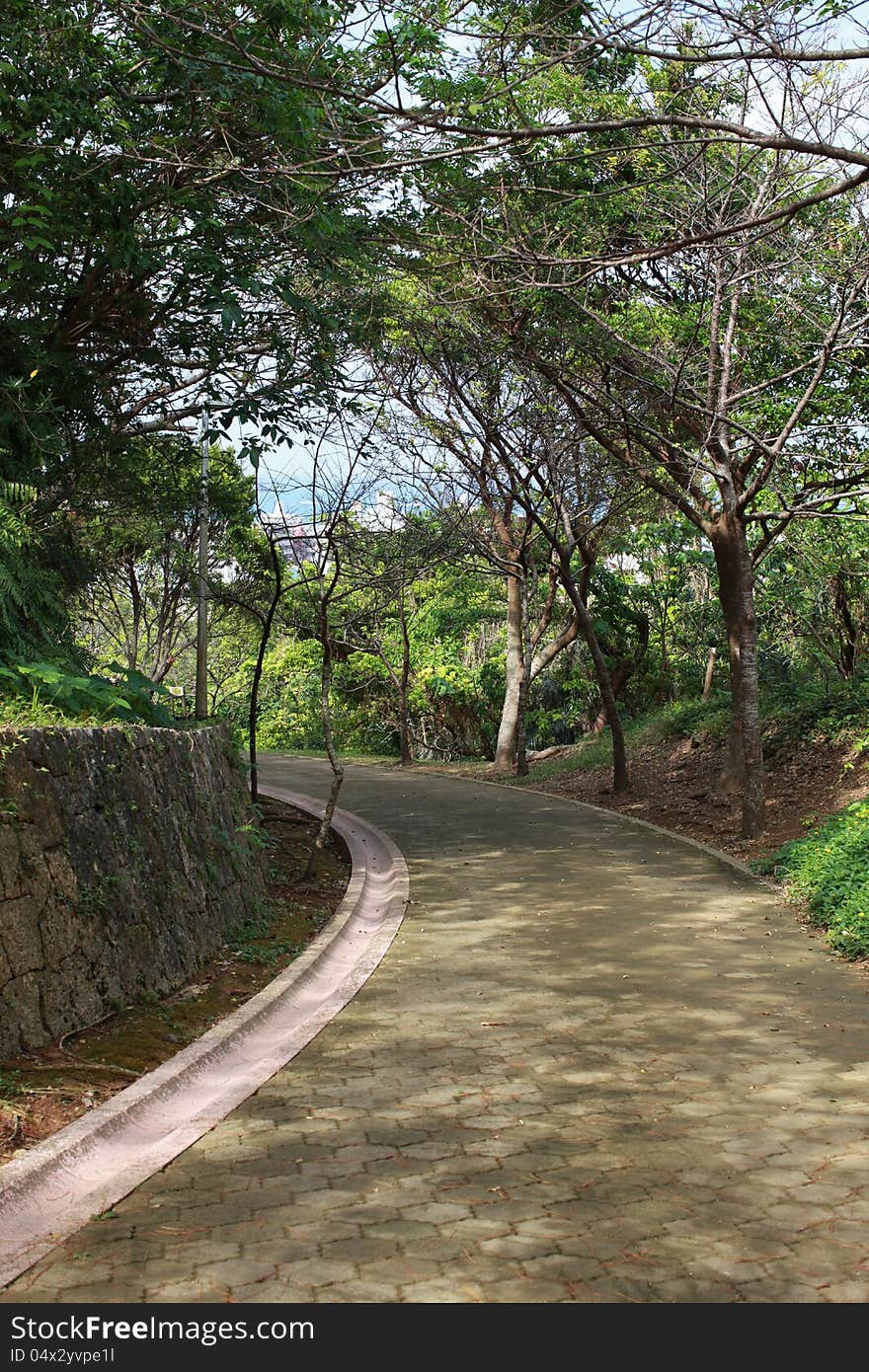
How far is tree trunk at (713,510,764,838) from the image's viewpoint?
14.2 m

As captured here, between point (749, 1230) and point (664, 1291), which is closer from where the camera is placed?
point (664, 1291)

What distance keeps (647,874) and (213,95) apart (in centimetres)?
849

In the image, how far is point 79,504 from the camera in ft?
47.3

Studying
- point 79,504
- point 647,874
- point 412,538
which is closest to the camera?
point 647,874

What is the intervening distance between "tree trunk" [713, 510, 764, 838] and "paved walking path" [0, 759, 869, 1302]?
180 inches

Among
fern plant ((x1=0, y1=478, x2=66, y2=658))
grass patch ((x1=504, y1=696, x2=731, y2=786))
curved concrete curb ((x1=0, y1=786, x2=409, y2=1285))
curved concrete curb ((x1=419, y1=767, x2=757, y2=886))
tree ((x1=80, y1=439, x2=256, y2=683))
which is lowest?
curved concrete curb ((x1=0, y1=786, x2=409, y2=1285))

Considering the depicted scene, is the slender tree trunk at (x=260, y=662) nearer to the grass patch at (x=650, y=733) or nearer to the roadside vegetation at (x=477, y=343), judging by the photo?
the roadside vegetation at (x=477, y=343)

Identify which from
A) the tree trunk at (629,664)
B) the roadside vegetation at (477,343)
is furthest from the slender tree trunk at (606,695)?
the tree trunk at (629,664)

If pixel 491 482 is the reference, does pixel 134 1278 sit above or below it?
below

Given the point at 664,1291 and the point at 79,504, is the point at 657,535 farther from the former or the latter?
the point at 664,1291

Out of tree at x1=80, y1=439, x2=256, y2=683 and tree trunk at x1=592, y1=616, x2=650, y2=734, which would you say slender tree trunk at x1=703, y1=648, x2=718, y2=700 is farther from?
tree at x1=80, y1=439, x2=256, y2=683

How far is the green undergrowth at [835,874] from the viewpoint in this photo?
30.4 feet

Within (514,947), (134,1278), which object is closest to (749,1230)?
(134,1278)

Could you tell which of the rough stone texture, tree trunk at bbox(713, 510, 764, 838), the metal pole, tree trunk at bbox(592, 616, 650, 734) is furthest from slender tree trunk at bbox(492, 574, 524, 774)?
the rough stone texture
